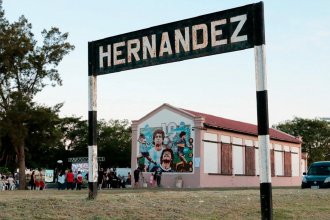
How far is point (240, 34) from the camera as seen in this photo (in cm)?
1110

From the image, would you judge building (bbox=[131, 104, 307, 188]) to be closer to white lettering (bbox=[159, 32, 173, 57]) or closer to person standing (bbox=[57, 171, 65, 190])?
person standing (bbox=[57, 171, 65, 190])

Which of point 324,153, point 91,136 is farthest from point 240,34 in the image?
point 324,153

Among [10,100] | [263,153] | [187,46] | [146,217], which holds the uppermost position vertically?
[10,100]

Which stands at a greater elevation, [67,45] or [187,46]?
[67,45]

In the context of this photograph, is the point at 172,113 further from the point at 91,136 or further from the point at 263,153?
the point at 263,153

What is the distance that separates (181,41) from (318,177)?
2002 centimetres

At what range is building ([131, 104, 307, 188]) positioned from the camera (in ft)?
143

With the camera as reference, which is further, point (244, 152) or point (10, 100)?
point (244, 152)

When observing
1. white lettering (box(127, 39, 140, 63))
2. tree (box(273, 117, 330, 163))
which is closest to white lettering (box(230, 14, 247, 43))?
white lettering (box(127, 39, 140, 63))

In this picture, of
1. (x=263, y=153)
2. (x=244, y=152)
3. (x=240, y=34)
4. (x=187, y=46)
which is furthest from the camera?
(x=244, y=152)

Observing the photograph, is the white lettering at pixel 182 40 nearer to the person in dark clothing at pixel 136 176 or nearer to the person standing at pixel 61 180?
the person standing at pixel 61 180

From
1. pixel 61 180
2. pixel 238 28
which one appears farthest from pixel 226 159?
pixel 238 28

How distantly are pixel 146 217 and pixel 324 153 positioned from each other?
254ft

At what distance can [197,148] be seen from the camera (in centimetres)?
4316
